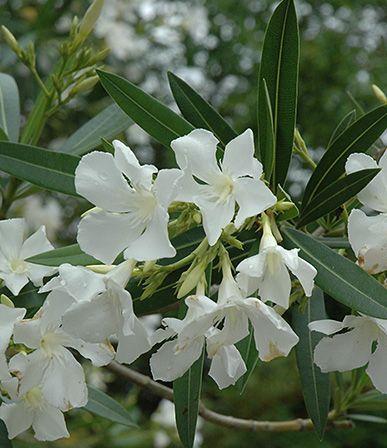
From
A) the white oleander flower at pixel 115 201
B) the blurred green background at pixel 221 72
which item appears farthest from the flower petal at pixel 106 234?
the blurred green background at pixel 221 72

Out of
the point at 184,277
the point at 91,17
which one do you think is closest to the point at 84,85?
the point at 91,17

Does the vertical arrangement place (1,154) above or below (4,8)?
above

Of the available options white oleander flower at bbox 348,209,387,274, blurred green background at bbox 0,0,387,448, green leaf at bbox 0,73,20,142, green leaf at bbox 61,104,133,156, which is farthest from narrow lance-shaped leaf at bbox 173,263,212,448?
blurred green background at bbox 0,0,387,448

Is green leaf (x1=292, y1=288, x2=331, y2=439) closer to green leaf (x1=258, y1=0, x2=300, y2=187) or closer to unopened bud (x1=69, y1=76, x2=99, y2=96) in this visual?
green leaf (x1=258, y1=0, x2=300, y2=187)

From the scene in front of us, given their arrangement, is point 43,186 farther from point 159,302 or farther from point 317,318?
point 317,318

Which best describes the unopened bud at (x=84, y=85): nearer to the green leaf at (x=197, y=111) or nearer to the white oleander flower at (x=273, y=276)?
the green leaf at (x=197, y=111)

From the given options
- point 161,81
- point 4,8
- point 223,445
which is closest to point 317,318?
point 4,8

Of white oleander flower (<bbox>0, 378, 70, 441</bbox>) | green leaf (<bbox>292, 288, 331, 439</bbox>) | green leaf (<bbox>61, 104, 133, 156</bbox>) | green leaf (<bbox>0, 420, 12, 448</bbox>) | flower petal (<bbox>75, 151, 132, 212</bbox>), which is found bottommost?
green leaf (<bbox>0, 420, 12, 448</bbox>)
